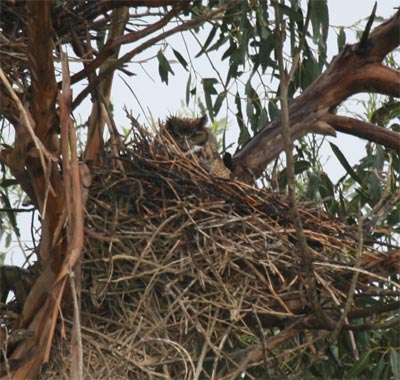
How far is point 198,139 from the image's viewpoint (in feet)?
14.2

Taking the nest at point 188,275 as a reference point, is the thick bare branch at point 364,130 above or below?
above

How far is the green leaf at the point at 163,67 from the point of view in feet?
14.9

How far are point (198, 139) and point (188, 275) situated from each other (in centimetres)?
108

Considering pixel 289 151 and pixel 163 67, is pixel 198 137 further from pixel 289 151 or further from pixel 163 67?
pixel 289 151

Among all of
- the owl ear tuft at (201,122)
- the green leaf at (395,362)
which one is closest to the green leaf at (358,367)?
the green leaf at (395,362)

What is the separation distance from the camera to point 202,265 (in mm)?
3357

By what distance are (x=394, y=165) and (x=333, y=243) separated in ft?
3.79

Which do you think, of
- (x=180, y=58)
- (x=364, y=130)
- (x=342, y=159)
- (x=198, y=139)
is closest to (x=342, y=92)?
(x=364, y=130)

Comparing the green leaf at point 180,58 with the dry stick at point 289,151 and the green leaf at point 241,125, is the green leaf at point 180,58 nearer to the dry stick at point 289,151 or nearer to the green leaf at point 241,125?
the green leaf at point 241,125

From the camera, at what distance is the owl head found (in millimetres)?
4262

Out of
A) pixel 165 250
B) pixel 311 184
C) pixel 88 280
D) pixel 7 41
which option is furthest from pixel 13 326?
pixel 311 184

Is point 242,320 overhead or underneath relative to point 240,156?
underneath

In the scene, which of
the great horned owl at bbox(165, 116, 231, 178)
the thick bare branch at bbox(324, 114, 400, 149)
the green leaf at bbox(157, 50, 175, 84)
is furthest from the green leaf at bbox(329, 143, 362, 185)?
the green leaf at bbox(157, 50, 175, 84)

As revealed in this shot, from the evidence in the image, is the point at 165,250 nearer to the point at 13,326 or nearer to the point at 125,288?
the point at 125,288
